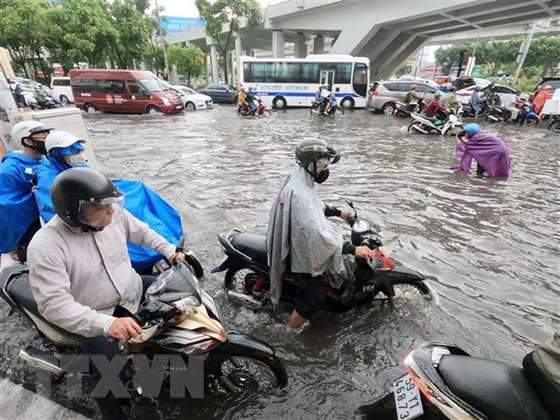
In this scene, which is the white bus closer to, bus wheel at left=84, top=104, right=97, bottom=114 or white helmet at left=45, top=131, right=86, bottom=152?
bus wheel at left=84, top=104, right=97, bottom=114

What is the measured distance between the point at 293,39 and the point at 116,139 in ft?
104

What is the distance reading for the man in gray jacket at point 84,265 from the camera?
5.27ft

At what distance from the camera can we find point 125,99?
17203 millimetres

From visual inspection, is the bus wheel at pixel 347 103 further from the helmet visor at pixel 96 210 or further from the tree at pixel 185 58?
the tree at pixel 185 58

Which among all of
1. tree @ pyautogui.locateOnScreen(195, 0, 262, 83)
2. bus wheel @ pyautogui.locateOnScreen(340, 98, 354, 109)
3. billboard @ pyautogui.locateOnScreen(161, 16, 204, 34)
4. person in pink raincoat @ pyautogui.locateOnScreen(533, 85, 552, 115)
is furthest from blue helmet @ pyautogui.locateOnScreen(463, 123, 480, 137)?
billboard @ pyautogui.locateOnScreen(161, 16, 204, 34)

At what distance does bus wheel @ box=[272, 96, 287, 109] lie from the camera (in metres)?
20.6

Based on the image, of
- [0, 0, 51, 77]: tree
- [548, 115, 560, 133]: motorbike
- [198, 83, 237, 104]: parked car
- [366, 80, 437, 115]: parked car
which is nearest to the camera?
[548, 115, 560, 133]: motorbike

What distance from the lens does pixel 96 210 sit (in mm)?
1683

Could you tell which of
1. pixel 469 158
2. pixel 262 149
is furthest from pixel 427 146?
pixel 262 149

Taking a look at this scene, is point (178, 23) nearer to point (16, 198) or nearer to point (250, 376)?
point (16, 198)

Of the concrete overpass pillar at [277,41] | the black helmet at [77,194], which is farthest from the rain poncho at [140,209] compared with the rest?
the concrete overpass pillar at [277,41]

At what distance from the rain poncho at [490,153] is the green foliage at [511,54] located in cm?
4818

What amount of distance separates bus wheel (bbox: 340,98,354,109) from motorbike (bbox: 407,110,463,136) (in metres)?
8.72

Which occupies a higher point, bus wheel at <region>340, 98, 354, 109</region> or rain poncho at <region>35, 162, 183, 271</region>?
rain poncho at <region>35, 162, 183, 271</region>
